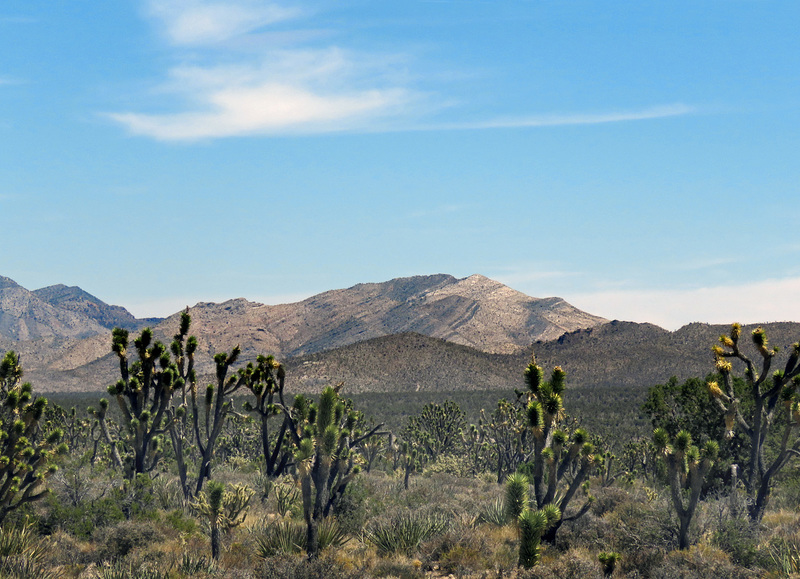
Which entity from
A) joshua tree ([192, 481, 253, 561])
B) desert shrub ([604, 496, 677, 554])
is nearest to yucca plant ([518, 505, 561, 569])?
desert shrub ([604, 496, 677, 554])

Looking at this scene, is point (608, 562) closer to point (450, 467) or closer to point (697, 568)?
point (697, 568)

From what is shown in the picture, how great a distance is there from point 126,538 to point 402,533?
643cm

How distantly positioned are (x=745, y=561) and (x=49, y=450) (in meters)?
16.4

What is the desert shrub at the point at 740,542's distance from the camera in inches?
664

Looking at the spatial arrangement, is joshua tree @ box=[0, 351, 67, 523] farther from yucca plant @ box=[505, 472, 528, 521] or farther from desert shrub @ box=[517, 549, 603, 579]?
desert shrub @ box=[517, 549, 603, 579]

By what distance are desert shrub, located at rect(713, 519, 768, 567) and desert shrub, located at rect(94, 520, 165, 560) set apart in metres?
13.1

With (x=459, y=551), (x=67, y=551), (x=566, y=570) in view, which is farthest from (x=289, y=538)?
(x=566, y=570)

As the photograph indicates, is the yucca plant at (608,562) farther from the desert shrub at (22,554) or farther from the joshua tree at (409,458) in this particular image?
the joshua tree at (409,458)

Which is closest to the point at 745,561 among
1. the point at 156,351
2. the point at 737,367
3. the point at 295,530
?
the point at 295,530

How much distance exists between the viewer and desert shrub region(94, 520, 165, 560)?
18000mm

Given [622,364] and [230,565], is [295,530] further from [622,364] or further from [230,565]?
[622,364]

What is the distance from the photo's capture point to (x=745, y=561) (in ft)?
55.4

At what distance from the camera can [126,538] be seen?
18.3 metres

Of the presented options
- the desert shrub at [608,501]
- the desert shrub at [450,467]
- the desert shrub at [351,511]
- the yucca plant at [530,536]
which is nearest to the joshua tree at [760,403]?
the desert shrub at [608,501]
